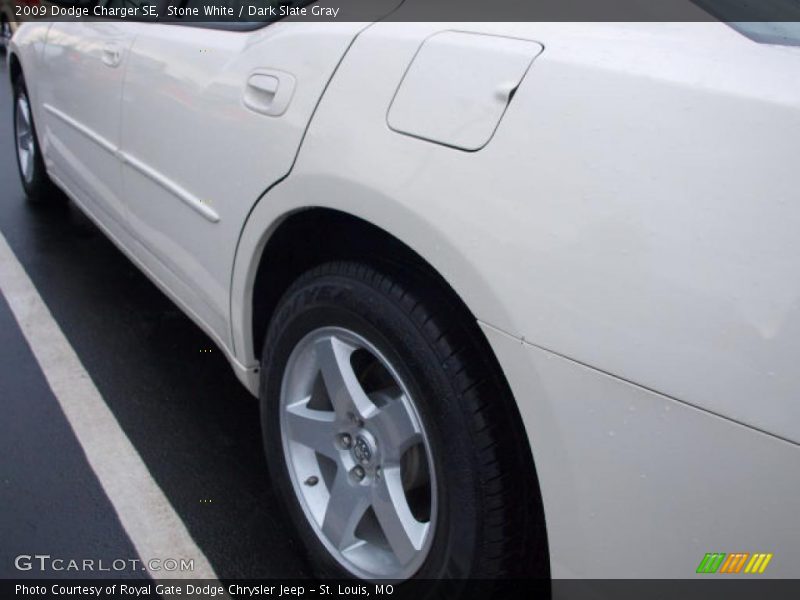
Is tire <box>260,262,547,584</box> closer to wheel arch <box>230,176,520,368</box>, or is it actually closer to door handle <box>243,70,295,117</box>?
wheel arch <box>230,176,520,368</box>

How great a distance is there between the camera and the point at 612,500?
1.12m

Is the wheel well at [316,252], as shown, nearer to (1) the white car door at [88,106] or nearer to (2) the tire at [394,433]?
(2) the tire at [394,433]

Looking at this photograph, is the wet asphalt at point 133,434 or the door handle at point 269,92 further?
the wet asphalt at point 133,434

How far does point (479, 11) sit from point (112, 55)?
1760 mm

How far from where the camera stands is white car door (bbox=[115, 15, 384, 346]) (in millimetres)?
1684

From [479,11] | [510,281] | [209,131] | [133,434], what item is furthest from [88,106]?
[510,281]

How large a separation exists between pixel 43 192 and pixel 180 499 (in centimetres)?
323

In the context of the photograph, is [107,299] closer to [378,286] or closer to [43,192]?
[43,192]

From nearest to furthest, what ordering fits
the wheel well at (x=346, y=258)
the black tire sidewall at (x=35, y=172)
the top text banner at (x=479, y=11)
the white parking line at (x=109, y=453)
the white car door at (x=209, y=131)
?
1. the top text banner at (x=479, y=11)
2. the wheel well at (x=346, y=258)
3. the white car door at (x=209, y=131)
4. the white parking line at (x=109, y=453)
5. the black tire sidewall at (x=35, y=172)

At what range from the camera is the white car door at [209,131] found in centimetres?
168

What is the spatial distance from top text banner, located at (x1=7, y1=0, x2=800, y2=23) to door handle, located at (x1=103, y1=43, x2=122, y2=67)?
329 millimetres

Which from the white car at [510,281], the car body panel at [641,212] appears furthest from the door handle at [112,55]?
the car body panel at [641,212]

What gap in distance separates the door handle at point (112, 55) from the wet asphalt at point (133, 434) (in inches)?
46.7

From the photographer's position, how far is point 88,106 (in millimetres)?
2945
